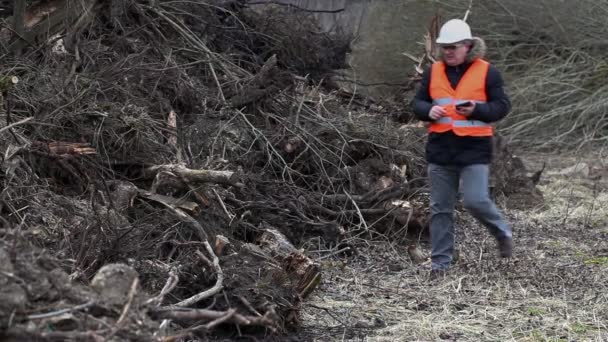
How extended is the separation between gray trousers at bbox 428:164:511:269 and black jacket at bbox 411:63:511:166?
70 mm

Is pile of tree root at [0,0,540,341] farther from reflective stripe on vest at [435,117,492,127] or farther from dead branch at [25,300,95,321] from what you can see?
reflective stripe on vest at [435,117,492,127]

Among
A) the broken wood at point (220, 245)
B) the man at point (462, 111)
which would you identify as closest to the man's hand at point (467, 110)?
the man at point (462, 111)

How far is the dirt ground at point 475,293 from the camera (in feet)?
16.6

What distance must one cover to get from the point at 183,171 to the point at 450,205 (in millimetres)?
1637

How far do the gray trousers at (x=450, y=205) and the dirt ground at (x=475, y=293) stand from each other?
162 millimetres

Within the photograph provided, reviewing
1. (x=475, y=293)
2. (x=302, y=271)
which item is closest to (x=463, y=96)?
(x=475, y=293)

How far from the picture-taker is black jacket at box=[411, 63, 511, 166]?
19.4 feet

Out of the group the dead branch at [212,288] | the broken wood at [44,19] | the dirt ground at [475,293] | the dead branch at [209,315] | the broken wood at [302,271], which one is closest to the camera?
the dead branch at [209,315]

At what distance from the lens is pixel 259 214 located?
22.2 ft

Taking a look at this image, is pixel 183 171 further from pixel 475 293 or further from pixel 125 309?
pixel 125 309

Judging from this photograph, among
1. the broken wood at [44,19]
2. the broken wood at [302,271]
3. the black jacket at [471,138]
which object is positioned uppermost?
the black jacket at [471,138]

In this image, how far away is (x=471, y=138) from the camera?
5973 mm

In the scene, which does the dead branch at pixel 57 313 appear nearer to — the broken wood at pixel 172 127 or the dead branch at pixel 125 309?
the dead branch at pixel 125 309

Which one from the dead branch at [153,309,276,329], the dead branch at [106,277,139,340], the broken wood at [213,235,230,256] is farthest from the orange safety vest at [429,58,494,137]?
the dead branch at [106,277,139,340]
